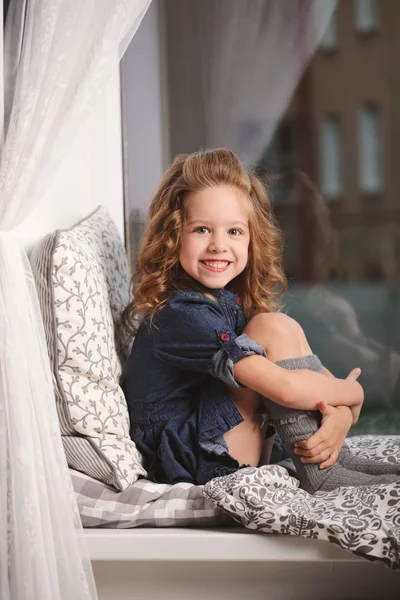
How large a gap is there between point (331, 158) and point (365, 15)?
0.42 meters

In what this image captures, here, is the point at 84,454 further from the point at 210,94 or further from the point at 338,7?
the point at 338,7

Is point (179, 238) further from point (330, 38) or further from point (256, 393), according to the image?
point (330, 38)

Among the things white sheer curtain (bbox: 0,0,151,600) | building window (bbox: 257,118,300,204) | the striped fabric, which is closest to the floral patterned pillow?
the striped fabric

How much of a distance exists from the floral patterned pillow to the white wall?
219 millimetres

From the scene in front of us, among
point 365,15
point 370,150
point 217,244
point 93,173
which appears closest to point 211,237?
point 217,244

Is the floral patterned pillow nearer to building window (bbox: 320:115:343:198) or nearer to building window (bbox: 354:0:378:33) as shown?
building window (bbox: 320:115:343:198)

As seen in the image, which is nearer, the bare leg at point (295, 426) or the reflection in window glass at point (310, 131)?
the bare leg at point (295, 426)

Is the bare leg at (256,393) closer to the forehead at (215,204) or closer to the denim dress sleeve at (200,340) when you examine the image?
the denim dress sleeve at (200,340)

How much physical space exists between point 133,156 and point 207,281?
904 mm

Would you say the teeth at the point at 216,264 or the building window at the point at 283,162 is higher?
the building window at the point at 283,162

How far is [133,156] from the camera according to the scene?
2.50 meters

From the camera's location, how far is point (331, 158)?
2523 millimetres

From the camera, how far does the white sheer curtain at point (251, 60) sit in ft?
7.98

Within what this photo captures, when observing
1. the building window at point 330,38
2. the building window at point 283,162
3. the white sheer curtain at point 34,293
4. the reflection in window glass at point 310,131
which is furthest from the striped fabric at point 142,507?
the building window at point 330,38
